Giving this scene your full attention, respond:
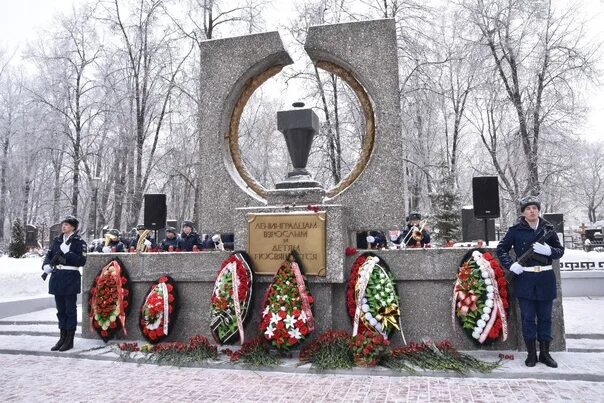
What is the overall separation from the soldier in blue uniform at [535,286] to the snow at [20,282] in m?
10.5

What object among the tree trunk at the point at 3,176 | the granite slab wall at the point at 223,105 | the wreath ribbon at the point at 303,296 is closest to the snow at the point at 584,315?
the wreath ribbon at the point at 303,296

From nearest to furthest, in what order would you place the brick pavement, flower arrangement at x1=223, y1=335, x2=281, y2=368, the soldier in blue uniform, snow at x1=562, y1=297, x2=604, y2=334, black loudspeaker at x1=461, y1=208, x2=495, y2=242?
1. the brick pavement
2. the soldier in blue uniform
3. flower arrangement at x1=223, y1=335, x2=281, y2=368
4. snow at x1=562, y1=297, x2=604, y2=334
5. black loudspeaker at x1=461, y1=208, x2=495, y2=242

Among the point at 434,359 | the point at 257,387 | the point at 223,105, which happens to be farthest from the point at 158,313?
the point at 434,359

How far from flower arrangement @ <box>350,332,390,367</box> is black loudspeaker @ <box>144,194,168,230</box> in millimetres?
6378

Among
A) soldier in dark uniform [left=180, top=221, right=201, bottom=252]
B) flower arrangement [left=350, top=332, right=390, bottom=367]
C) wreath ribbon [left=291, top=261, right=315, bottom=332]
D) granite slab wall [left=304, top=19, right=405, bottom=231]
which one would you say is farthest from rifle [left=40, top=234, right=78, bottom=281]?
soldier in dark uniform [left=180, top=221, right=201, bottom=252]

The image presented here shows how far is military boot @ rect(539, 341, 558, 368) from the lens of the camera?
16.4ft

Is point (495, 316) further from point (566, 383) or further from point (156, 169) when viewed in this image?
point (156, 169)

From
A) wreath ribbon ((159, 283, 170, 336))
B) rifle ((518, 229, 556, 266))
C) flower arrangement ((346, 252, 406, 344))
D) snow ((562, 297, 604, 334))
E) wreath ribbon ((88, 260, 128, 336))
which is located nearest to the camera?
rifle ((518, 229, 556, 266))

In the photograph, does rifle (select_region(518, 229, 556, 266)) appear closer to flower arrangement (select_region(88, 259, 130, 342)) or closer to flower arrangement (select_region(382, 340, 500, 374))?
flower arrangement (select_region(382, 340, 500, 374))

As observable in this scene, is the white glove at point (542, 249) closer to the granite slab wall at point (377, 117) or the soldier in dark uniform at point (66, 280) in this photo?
the granite slab wall at point (377, 117)

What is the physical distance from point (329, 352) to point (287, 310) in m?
0.71

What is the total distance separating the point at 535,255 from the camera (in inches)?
207

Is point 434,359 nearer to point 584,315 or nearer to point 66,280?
point 584,315

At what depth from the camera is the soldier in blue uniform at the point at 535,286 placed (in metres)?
5.12
